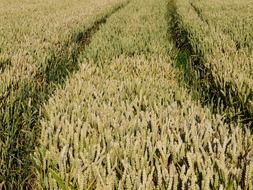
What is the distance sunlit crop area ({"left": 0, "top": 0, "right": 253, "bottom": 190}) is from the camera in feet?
6.64

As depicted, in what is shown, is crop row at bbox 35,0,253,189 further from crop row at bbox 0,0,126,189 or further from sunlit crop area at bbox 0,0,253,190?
crop row at bbox 0,0,126,189

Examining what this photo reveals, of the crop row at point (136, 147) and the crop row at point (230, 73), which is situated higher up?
the crop row at point (136, 147)

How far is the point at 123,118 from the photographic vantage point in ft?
9.06

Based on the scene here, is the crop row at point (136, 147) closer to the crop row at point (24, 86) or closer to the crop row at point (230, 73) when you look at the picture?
the crop row at point (24, 86)

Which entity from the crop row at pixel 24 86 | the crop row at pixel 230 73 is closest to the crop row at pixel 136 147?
the crop row at pixel 24 86

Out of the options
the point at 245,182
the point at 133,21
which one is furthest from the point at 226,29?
the point at 245,182

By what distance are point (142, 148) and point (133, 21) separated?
7718 mm

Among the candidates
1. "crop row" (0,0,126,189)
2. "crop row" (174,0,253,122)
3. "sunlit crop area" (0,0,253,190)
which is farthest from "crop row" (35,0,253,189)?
"crop row" (174,0,253,122)

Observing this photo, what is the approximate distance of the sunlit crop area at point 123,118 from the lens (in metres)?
2.03

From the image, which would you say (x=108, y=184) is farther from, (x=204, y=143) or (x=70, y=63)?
(x=70, y=63)

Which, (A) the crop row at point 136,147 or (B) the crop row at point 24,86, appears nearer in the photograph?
(A) the crop row at point 136,147

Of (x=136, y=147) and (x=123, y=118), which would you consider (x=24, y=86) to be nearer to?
(x=123, y=118)

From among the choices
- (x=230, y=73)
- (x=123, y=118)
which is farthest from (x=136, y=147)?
(x=230, y=73)

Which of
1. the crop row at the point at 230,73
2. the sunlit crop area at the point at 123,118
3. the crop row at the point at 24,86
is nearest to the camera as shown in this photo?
the sunlit crop area at the point at 123,118
